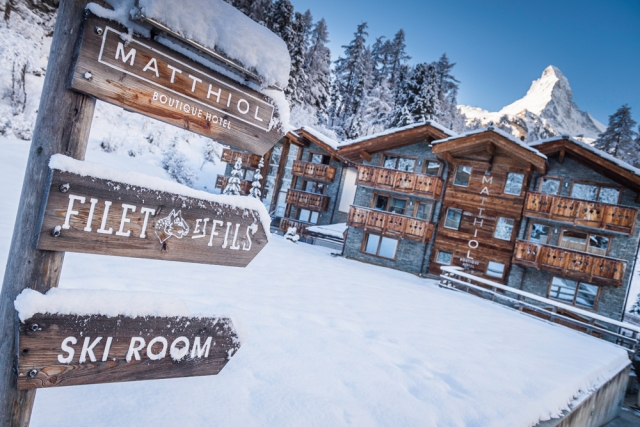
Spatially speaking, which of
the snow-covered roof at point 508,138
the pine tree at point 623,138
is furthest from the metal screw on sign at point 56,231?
the pine tree at point 623,138

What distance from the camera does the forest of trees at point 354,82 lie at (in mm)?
32844

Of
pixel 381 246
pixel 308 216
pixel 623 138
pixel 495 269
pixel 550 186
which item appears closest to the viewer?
pixel 550 186

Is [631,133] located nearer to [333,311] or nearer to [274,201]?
[274,201]

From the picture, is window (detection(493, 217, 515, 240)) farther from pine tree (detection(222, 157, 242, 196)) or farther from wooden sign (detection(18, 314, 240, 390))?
pine tree (detection(222, 157, 242, 196))

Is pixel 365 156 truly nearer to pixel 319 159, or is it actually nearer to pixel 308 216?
pixel 319 159

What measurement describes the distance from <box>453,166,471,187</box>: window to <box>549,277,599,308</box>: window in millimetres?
6602

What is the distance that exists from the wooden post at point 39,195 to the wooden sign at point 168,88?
0.28 ft

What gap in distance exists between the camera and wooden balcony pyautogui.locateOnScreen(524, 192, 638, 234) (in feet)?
49.0

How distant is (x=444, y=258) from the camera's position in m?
19.2

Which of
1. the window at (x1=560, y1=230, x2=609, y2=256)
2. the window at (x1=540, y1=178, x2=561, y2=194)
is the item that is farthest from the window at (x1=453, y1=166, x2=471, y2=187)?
the window at (x1=560, y1=230, x2=609, y2=256)

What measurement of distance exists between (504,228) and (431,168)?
5274 millimetres

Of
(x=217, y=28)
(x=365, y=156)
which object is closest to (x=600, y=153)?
(x=365, y=156)

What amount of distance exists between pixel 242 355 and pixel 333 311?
2.99 metres

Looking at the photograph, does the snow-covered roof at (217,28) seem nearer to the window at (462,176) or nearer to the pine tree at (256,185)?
the window at (462,176)
